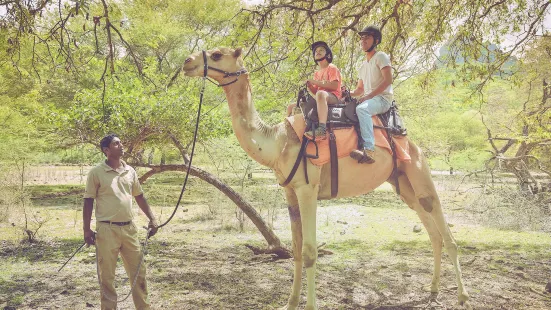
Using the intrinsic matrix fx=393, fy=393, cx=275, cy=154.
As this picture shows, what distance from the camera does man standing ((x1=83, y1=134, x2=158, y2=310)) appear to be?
3.80 metres

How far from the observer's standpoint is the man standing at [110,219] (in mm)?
3805

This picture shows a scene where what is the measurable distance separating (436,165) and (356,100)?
3286cm

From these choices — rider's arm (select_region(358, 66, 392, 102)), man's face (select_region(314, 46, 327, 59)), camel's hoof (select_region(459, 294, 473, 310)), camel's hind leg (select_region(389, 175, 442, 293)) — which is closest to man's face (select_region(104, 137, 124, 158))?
man's face (select_region(314, 46, 327, 59))

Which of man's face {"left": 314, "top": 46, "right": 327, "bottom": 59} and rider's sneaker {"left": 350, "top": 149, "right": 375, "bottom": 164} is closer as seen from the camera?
rider's sneaker {"left": 350, "top": 149, "right": 375, "bottom": 164}

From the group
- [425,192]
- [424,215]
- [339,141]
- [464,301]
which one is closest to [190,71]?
[339,141]

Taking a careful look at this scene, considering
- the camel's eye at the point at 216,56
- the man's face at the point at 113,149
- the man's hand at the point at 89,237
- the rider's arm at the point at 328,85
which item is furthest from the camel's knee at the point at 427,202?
the man's hand at the point at 89,237

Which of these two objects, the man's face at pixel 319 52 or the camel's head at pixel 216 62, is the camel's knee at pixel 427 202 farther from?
the camel's head at pixel 216 62

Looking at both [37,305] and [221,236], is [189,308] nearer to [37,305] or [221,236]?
[37,305]

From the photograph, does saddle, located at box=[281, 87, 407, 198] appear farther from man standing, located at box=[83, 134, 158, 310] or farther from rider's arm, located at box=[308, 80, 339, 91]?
man standing, located at box=[83, 134, 158, 310]

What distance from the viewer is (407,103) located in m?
20.6

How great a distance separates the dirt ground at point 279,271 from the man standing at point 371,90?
6.53 ft

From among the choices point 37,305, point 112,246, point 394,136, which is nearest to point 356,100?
point 394,136

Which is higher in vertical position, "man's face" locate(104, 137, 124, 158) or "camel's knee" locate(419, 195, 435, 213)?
"man's face" locate(104, 137, 124, 158)

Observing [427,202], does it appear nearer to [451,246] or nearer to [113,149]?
[451,246]
